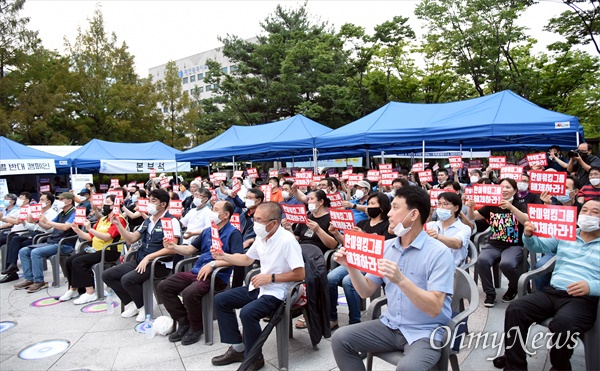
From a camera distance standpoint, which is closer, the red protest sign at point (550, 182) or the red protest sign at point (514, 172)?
the red protest sign at point (550, 182)

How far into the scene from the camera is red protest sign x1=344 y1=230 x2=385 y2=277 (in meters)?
A: 2.39

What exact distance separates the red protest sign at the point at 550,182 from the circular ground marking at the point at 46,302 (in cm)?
713

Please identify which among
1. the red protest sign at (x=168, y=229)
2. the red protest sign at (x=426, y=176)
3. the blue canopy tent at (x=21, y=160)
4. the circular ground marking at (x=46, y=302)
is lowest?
the circular ground marking at (x=46, y=302)

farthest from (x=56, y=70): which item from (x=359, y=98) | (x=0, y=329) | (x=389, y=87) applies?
(x=0, y=329)

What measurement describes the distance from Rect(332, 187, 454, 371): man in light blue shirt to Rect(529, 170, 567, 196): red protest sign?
9.74 ft

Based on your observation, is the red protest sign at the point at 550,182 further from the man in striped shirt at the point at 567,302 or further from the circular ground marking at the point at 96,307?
the circular ground marking at the point at 96,307

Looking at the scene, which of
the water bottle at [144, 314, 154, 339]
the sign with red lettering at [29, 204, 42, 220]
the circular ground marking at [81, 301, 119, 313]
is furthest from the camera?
the sign with red lettering at [29, 204, 42, 220]

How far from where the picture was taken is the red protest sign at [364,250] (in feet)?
7.84

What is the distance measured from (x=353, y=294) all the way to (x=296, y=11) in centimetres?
2991

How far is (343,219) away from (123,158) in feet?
52.1

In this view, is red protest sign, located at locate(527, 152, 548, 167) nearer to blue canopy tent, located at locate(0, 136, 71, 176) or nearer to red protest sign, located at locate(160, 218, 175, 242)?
red protest sign, located at locate(160, 218, 175, 242)

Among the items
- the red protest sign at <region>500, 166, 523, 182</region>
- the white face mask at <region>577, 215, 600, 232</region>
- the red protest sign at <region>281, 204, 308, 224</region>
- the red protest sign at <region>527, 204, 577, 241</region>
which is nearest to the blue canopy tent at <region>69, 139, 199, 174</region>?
the red protest sign at <region>281, 204, 308, 224</region>

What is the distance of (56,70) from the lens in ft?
88.2

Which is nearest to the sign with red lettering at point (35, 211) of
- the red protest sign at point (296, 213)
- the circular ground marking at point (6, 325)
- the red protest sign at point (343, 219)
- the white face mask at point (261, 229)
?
the circular ground marking at point (6, 325)
